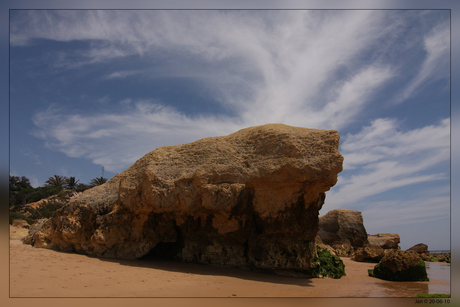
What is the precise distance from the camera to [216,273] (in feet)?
29.2

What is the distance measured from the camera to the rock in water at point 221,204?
29.4 feet

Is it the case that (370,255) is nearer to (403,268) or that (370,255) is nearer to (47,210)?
(403,268)

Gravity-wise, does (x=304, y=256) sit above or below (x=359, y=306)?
above

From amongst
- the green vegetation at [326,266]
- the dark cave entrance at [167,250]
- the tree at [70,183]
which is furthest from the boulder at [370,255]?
the tree at [70,183]

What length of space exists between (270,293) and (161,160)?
557 centimetres

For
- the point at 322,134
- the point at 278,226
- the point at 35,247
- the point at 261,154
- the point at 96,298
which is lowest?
the point at 96,298

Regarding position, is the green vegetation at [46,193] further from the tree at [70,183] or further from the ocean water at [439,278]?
the ocean water at [439,278]

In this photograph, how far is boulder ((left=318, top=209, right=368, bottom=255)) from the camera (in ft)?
75.3

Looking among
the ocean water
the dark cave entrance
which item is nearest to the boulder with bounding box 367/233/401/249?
the ocean water

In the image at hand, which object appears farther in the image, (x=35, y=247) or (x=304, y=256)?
(x=35, y=247)

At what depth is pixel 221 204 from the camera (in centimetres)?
927

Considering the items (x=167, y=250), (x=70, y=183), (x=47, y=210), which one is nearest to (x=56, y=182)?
(x=70, y=183)

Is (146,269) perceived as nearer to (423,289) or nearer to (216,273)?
(216,273)

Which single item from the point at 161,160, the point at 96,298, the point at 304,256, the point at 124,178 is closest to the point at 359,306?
the point at 304,256
